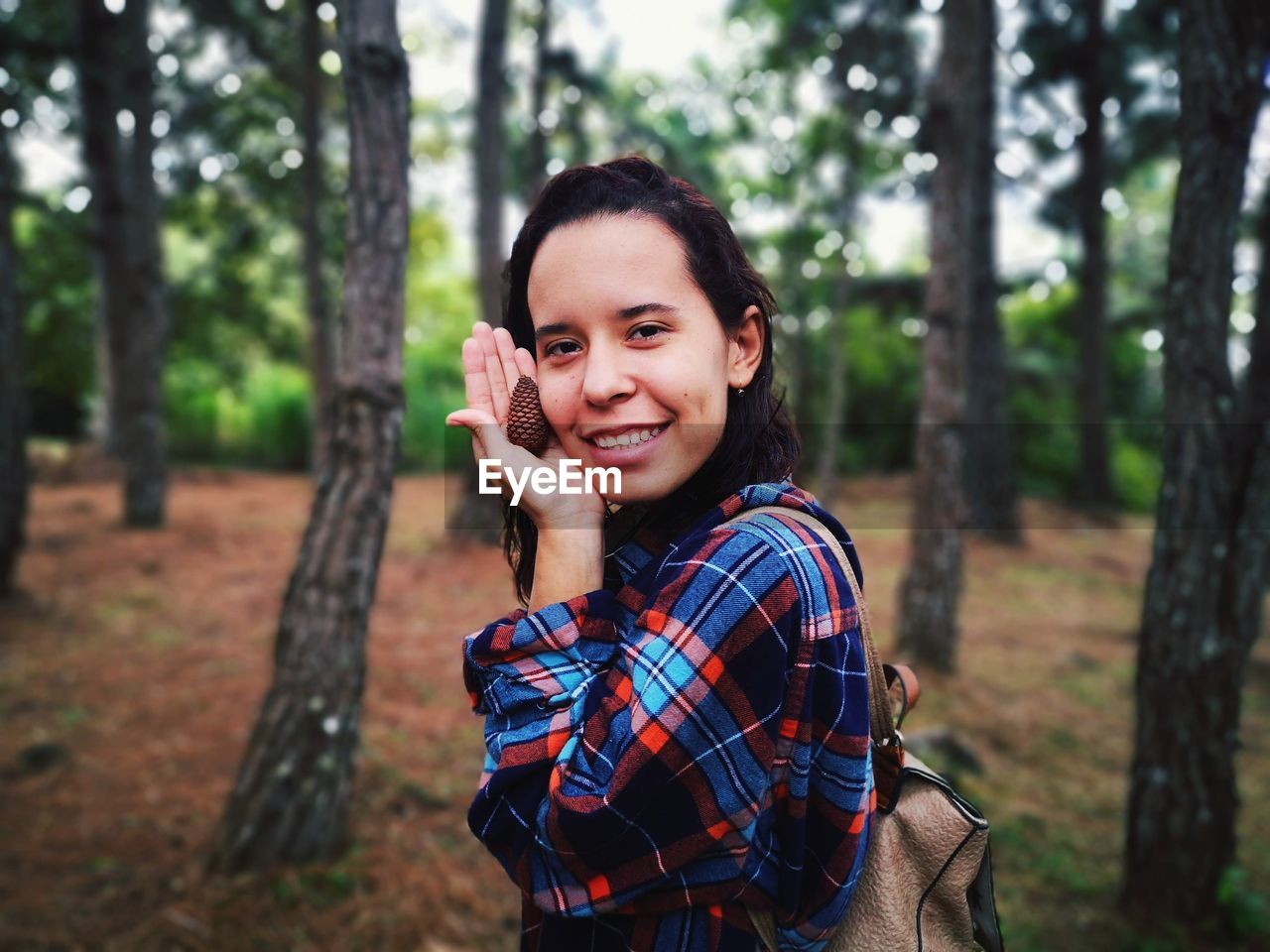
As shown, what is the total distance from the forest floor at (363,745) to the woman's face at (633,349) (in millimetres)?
2410

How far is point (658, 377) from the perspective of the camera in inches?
47.6

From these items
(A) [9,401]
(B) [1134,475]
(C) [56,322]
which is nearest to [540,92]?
(A) [9,401]

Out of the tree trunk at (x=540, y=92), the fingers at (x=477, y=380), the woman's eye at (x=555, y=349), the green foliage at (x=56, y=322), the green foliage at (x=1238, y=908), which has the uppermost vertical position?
the tree trunk at (x=540, y=92)

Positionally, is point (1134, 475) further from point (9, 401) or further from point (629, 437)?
point (629, 437)

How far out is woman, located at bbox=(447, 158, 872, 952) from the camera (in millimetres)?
1021

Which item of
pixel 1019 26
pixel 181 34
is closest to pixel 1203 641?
pixel 1019 26

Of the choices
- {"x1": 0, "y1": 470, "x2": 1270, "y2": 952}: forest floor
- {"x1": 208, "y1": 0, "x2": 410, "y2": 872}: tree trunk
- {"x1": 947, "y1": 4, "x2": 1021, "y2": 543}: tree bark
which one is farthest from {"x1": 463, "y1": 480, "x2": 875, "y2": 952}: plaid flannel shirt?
{"x1": 947, "y1": 4, "x2": 1021, "y2": 543}: tree bark

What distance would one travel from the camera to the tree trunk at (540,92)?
1060cm

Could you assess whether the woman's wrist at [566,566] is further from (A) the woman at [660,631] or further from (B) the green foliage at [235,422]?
(B) the green foliage at [235,422]

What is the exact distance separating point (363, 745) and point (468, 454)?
5.40 m

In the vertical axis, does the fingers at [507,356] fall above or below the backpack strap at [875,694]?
above

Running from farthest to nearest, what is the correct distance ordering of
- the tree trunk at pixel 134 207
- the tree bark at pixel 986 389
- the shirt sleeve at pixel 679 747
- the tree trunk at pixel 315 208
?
1. the tree bark at pixel 986 389
2. the tree trunk at pixel 315 208
3. the tree trunk at pixel 134 207
4. the shirt sleeve at pixel 679 747

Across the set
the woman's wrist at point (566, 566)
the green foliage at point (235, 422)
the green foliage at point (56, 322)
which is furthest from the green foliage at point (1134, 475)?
the green foliage at point (56, 322)

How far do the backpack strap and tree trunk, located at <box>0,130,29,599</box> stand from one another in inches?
271
